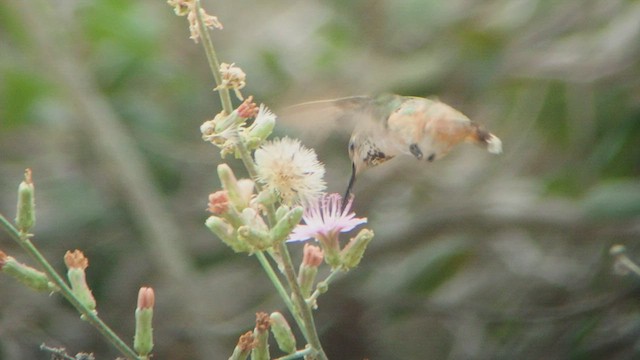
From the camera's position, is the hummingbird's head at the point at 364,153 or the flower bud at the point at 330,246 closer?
the flower bud at the point at 330,246

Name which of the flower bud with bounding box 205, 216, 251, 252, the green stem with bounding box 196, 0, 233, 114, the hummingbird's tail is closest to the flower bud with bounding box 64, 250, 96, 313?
the flower bud with bounding box 205, 216, 251, 252

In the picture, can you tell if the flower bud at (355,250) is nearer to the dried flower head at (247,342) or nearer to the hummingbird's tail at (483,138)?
the dried flower head at (247,342)

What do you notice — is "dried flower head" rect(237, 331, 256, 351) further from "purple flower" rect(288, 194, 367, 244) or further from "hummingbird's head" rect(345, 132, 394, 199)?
"hummingbird's head" rect(345, 132, 394, 199)

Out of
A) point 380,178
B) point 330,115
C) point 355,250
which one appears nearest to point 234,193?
point 355,250

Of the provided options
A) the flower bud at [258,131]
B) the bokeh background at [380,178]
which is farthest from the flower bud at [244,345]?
the bokeh background at [380,178]

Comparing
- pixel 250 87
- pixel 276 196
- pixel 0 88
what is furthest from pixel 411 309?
pixel 276 196

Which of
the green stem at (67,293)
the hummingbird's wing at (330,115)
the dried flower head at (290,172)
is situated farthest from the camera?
the hummingbird's wing at (330,115)
